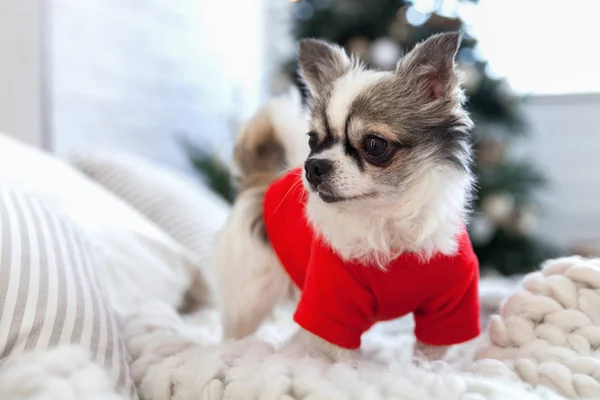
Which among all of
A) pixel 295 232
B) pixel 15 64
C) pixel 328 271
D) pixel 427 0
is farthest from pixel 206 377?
pixel 427 0

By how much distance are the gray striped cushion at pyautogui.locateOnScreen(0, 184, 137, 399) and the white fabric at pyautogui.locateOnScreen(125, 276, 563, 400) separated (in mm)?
A: 58

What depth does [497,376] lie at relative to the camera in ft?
2.78

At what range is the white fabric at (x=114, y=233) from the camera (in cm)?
131

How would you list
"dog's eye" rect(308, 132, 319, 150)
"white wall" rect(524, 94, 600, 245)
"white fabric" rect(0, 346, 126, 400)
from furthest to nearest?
"white wall" rect(524, 94, 600, 245) < "dog's eye" rect(308, 132, 319, 150) < "white fabric" rect(0, 346, 126, 400)

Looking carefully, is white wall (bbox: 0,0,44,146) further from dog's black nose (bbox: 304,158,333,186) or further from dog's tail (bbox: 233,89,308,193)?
dog's black nose (bbox: 304,158,333,186)

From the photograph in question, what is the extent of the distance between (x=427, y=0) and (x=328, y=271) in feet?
5.61

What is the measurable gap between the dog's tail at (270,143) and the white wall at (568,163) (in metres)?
2.28

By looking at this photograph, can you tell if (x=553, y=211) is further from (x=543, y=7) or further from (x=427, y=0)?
(x=427, y=0)

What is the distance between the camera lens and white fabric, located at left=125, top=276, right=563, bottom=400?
75cm

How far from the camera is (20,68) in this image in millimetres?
2109

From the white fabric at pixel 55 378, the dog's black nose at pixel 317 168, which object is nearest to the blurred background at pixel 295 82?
the dog's black nose at pixel 317 168

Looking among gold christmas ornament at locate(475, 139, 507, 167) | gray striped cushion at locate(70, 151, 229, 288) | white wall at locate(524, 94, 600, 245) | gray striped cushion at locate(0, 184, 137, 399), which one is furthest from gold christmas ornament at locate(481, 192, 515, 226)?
gray striped cushion at locate(0, 184, 137, 399)

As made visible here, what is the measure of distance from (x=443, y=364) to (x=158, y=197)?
1.14 meters

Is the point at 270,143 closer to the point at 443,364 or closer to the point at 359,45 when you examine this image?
the point at 443,364
